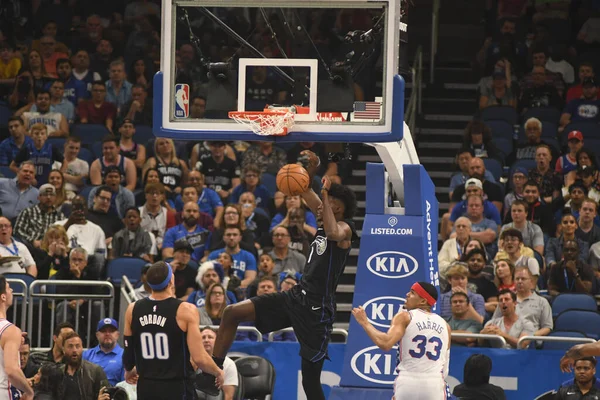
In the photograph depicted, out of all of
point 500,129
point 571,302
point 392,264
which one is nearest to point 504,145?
point 500,129

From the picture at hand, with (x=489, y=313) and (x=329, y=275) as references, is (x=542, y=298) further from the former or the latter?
(x=329, y=275)

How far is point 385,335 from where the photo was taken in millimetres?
10547

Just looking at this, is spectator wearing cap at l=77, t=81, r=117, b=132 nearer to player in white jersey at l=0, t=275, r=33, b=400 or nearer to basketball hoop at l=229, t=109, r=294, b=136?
basketball hoop at l=229, t=109, r=294, b=136

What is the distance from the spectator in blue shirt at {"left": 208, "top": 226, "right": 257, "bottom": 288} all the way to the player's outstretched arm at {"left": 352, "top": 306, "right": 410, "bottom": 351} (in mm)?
5005

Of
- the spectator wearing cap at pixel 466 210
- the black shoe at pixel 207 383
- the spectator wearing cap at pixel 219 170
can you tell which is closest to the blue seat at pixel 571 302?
the spectator wearing cap at pixel 466 210

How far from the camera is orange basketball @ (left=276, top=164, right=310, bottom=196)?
10188 millimetres

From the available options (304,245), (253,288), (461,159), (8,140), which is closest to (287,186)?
(253,288)

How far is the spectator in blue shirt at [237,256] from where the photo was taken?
50.8 ft

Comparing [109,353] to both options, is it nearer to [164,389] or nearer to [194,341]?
[164,389]

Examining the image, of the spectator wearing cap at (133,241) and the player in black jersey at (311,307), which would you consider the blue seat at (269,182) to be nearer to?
the spectator wearing cap at (133,241)

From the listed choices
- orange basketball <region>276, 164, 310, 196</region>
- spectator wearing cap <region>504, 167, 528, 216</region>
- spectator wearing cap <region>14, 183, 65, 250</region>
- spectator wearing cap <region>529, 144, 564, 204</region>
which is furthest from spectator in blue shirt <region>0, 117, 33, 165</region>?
orange basketball <region>276, 164, 310, 196</region>

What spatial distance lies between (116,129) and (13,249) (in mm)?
4650

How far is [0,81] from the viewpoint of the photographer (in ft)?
66.2

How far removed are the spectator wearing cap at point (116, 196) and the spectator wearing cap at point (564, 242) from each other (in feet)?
18.6
